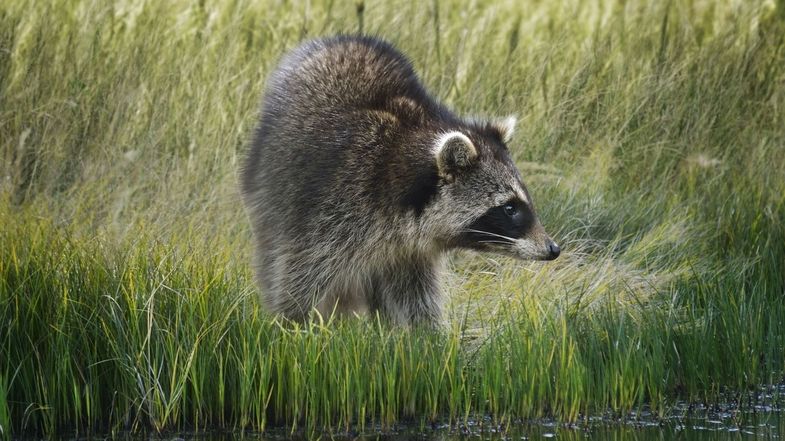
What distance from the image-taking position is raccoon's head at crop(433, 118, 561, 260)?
5914mm

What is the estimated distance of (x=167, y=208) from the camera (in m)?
6.64

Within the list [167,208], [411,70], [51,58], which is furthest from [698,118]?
[51,58]

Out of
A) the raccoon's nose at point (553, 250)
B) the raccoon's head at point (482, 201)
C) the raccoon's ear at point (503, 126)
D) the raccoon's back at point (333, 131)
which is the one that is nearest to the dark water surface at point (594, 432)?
the raccoon's nose at point (553, 250)

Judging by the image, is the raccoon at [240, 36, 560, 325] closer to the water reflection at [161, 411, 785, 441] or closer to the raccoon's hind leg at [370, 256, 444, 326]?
the raccoon's hind leg at [370, 256, 444, 326]

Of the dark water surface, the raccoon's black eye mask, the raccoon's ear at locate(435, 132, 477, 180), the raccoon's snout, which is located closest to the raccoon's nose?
the raccoon's snout

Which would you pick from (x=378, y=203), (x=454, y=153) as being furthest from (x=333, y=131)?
(x=454, y=153)

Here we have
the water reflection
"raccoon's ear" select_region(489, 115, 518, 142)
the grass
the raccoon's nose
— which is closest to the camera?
the water reflection

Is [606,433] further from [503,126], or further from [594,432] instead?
[503,126]

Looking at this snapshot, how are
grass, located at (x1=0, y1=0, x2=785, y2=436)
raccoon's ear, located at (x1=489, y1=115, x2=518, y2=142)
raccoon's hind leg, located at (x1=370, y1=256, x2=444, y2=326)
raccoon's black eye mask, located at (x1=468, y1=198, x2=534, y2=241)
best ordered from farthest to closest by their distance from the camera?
raccoon's ear, located at (x1=489, y1=115, x2=518, y2=142) → raccoon's hind leg, located at (x1=370, y1=256, x2=444, y2=326) → raccoon's black eye mask, located at (x1=468, y1=198, x2=534, y2=241) → grass, located at (x1=0, y1=0, x2=785, y2=436)

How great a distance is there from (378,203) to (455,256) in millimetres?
1267

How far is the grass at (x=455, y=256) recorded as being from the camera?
4949mm

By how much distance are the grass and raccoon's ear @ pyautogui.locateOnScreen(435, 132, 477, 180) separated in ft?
2.21

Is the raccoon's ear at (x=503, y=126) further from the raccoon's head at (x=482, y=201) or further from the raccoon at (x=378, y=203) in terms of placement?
the raccoon's head at (x=482, y=201)

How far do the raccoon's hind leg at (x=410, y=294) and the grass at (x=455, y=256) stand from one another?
5.9 inches
